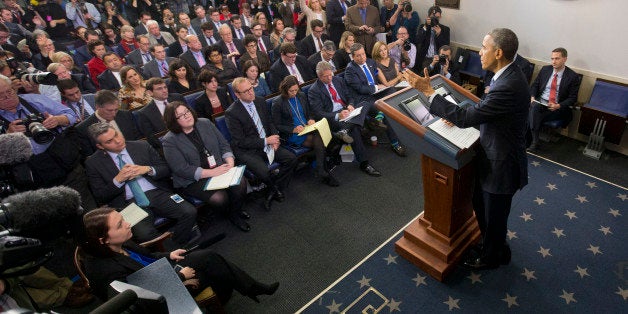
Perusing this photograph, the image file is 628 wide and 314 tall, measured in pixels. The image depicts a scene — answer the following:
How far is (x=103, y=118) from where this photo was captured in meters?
3.67

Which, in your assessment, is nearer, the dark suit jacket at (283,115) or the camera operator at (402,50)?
the dark suit jacket at (283,115)

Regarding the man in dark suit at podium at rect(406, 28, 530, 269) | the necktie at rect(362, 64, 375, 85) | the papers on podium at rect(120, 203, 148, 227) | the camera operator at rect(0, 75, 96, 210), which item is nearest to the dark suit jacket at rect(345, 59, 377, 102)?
the necktie at rect(362, 64, 375, 85)

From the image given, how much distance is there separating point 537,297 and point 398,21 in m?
5.54

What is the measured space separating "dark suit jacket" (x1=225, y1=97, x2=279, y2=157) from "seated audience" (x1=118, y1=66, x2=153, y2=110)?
128 cm

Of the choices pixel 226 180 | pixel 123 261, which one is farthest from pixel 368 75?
pixel 123 261

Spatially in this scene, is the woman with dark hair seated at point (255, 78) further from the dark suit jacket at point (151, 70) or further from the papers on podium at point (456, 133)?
the papers on podium at point (456, 133)

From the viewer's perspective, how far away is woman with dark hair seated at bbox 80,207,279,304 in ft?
6.95

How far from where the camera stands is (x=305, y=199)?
401 centimetres

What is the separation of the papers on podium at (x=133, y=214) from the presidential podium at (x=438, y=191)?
204 cm

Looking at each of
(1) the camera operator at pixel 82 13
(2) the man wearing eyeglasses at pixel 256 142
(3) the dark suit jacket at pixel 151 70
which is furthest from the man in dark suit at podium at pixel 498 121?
(1) the camera operator at pixel 82 13

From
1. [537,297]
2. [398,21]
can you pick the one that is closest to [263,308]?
[537,297]

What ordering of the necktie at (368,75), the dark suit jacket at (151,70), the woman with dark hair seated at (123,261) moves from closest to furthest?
the woman with dark hair seated at (123,261)
the necktie at (368,75)
the dark suit jacket at (151,70)

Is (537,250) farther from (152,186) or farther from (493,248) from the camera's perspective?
(152,186)

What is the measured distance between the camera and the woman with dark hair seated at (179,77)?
4699 mm
